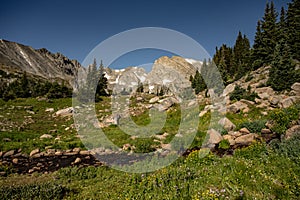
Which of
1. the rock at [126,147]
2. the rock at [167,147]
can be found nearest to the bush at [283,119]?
the rock at [167,147]

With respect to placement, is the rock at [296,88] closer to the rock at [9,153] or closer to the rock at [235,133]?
the rock at [235,133]

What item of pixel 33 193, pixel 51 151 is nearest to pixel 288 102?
pixel 33 193

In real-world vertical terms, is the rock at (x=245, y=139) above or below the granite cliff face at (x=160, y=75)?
below

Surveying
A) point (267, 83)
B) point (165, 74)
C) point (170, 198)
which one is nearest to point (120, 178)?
point (170, 198)

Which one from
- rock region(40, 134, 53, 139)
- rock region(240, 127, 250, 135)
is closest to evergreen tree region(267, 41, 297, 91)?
rock region(240, 127, 250, 135)

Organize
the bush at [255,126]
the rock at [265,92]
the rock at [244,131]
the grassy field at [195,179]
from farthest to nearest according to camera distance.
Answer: the rock at [265,92]
the rock at [244,131]
the bush at [255,126]
the grassy field at [195,179]

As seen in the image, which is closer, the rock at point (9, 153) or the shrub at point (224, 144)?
the shrub at point (224, 144)

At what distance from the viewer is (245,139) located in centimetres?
1201

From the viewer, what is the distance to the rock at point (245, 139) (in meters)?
11.7

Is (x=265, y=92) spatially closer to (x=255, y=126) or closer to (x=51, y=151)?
(x=255, y=126)

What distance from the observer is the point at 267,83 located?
24141mm

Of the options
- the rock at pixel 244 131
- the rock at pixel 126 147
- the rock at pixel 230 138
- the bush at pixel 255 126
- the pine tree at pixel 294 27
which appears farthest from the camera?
the pine tree at pixel 294 27

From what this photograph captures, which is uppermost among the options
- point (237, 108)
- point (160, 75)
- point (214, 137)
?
point (160, 75)

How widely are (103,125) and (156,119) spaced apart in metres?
5.77
